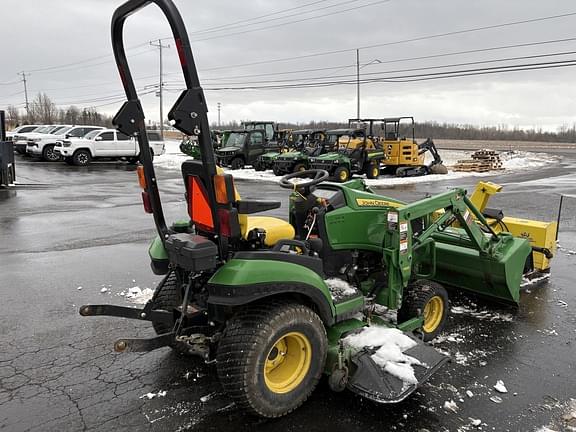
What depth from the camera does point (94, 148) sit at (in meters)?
24.8

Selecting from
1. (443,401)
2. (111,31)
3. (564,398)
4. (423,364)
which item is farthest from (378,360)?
(111,31)

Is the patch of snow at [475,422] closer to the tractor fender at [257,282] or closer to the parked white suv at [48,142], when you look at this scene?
the tractor fender at [257,282]

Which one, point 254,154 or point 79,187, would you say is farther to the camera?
point 254,154

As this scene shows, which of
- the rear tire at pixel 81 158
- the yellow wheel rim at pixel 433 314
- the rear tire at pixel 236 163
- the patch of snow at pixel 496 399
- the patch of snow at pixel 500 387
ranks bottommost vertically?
the patch of snow at pixel 496 399

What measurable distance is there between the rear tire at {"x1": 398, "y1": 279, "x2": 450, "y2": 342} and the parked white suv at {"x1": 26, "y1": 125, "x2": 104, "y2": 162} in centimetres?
2486

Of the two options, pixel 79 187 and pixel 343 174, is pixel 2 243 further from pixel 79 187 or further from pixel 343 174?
pixel 343 174

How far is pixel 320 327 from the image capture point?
3348mm

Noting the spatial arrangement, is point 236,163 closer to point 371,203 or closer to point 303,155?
point 303,155

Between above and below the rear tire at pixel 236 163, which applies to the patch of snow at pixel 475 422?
below

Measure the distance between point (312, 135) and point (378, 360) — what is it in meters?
20.1

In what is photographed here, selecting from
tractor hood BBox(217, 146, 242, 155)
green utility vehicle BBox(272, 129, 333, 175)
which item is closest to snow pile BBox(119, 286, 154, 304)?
green utility vehicle BBox(272, 129, 333, 175)

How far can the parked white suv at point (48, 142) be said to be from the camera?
85.2ft

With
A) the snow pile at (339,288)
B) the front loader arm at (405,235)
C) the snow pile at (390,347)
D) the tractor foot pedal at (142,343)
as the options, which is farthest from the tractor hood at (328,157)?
the tractor foot pedal at (142,343)

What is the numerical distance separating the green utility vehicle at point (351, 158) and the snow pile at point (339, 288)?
1552 centimetres
